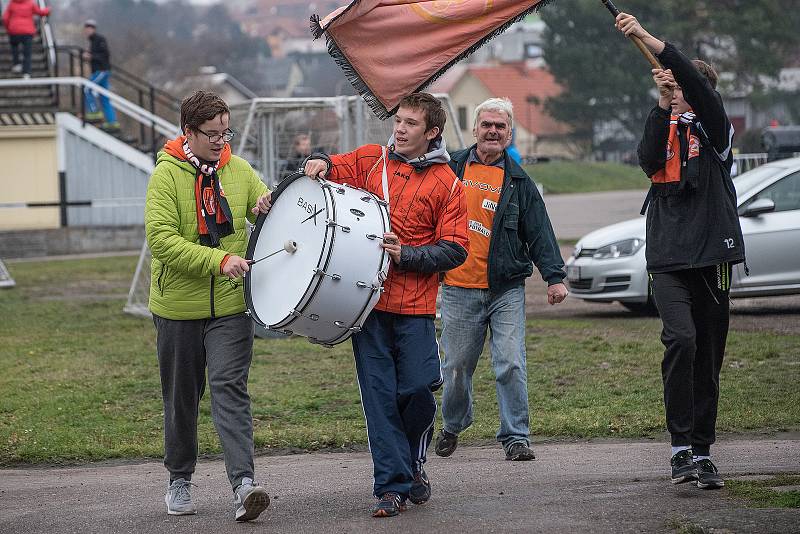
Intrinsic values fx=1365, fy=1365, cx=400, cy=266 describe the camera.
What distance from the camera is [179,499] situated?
632cm

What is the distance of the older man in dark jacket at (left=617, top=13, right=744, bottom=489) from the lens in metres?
6.52

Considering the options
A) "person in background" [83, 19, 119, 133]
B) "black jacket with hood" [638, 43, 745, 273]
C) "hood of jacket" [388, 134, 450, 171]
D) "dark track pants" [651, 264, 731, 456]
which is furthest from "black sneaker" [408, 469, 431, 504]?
"person in background" [83, 19, 119, 133]

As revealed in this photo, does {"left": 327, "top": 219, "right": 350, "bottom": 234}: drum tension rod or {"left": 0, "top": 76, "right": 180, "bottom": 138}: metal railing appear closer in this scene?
{"left": 327, "top": 219, "right": 350, "bottom": 234}: drum tension rod

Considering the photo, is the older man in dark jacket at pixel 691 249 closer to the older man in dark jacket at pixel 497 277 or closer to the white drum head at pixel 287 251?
the older man in dark jacket at pixel 497 277

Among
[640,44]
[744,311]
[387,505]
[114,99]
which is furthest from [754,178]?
[114,99]

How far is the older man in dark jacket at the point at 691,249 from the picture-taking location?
6.52 m

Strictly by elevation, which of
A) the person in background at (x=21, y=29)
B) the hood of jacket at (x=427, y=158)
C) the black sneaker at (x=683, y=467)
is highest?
the person in background at (x=21, y=29)

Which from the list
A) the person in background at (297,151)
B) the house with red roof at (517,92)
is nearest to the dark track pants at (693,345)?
the person in background at (297,151)

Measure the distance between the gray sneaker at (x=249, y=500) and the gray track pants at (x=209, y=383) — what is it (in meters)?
0.06

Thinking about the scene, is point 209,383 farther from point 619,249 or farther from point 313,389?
point 619,249

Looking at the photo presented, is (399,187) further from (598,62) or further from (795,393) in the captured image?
(598,62)

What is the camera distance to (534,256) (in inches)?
297

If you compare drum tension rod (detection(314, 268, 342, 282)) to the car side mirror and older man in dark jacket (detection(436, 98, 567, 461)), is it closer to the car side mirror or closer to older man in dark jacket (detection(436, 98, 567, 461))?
older man in dark jacket (detection(436, 98, 567, 461))

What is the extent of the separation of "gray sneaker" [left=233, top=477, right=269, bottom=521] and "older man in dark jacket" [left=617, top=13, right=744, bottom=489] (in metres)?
1.98
